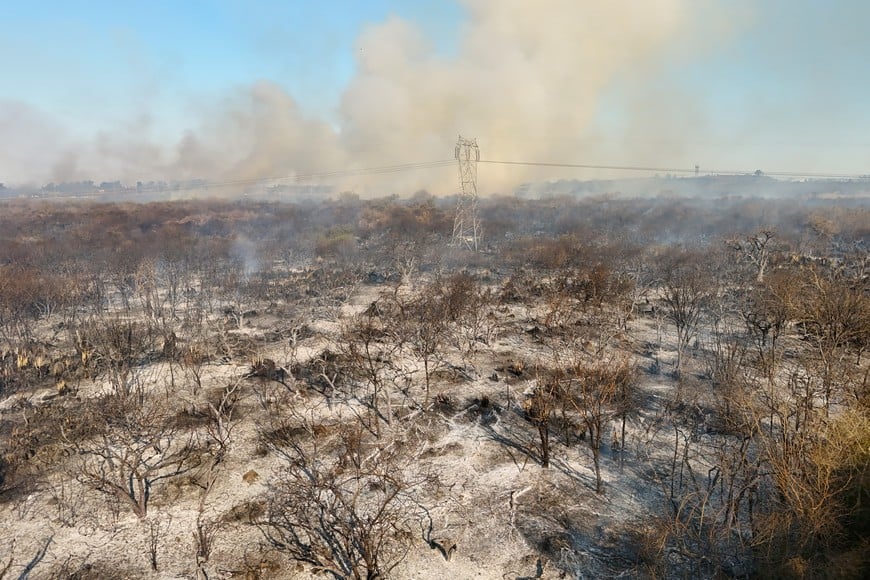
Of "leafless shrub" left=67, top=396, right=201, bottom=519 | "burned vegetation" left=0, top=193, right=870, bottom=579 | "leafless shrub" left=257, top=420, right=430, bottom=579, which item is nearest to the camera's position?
"leafless shrub" left=257, top=420, right=430, bottom=579

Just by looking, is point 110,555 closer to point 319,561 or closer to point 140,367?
point 319,561

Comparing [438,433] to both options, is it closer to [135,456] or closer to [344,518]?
[344,518]

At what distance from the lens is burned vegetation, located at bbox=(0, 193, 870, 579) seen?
7.07 meters

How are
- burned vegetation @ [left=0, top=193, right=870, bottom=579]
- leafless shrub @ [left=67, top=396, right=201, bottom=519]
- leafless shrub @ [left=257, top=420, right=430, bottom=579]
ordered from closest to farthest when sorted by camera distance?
1. leafless shrub @ [left=257, top=420, right=430, bottom=579]
2. burned vegetation @ [left=0, top=193, right=870, bottom=579]
3. leafless shrub @ [left=67, top=396, right=201, bottom=519]

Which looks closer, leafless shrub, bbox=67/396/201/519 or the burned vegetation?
the burned vegetation

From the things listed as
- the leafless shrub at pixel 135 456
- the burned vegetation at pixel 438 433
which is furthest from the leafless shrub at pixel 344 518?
the leafless shrub at pixel 135 456

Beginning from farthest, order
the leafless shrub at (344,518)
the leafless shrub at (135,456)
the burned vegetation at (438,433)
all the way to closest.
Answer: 1. the leafless shrub at (135,456)
2. the burned vegetation at (438,433)
3. the leafless shrub at (344,518)

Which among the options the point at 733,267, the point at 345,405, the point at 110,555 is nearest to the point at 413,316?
the point at 345,405

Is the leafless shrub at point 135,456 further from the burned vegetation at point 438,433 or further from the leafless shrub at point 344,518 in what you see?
the leafless shrub at point 344,518

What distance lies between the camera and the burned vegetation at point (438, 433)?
23.2 ft

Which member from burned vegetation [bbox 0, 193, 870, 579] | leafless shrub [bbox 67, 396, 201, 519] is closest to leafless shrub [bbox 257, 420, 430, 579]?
burned vegetation [bbox 0, 193, 870, 579]

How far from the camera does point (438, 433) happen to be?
35.9 feet

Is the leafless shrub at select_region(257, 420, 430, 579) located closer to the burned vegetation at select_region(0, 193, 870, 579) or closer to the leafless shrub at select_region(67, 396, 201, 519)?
the burned vegetation at select_region(0, 193, 870, 579)

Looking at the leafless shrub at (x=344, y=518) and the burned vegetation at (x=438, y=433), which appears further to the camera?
the burned vegetation at (x=438, y=433)
